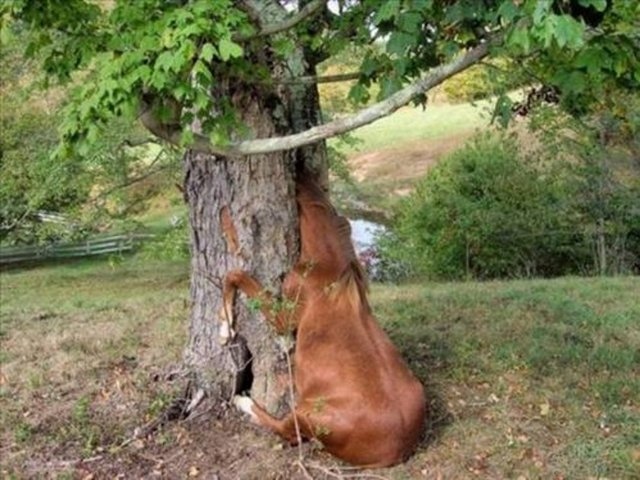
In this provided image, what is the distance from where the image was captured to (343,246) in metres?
3.65

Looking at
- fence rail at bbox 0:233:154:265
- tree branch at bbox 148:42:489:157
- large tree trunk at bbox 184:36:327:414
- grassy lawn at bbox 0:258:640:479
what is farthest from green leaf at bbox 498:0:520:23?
fence rail at bbox 0:233:154:265

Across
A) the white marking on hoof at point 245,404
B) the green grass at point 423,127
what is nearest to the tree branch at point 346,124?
the white marking on hoof at point 245,404

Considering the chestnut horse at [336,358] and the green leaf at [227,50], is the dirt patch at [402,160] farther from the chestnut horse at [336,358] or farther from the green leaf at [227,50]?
the green leaf at [227,50]

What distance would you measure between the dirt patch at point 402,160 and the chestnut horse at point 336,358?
1700cm

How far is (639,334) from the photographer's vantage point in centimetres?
502

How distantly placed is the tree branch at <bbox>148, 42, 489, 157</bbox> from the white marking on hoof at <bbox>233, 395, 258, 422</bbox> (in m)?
1.39

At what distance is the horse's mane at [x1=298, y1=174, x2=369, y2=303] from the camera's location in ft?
11.7

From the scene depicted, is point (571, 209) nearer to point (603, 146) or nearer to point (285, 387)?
point (603, 146)

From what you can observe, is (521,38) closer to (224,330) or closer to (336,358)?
(336,358)

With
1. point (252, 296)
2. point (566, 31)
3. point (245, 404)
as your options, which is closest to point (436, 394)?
point (245, 404)

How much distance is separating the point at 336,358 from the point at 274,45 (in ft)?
4.73

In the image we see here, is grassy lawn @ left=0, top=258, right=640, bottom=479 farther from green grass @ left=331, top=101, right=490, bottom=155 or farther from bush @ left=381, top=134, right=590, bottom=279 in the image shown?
green grass @ left=331, top=101, right=490, bottom=155

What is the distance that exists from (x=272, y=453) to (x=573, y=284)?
15.2ft

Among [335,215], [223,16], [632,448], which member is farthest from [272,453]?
[223,16]
